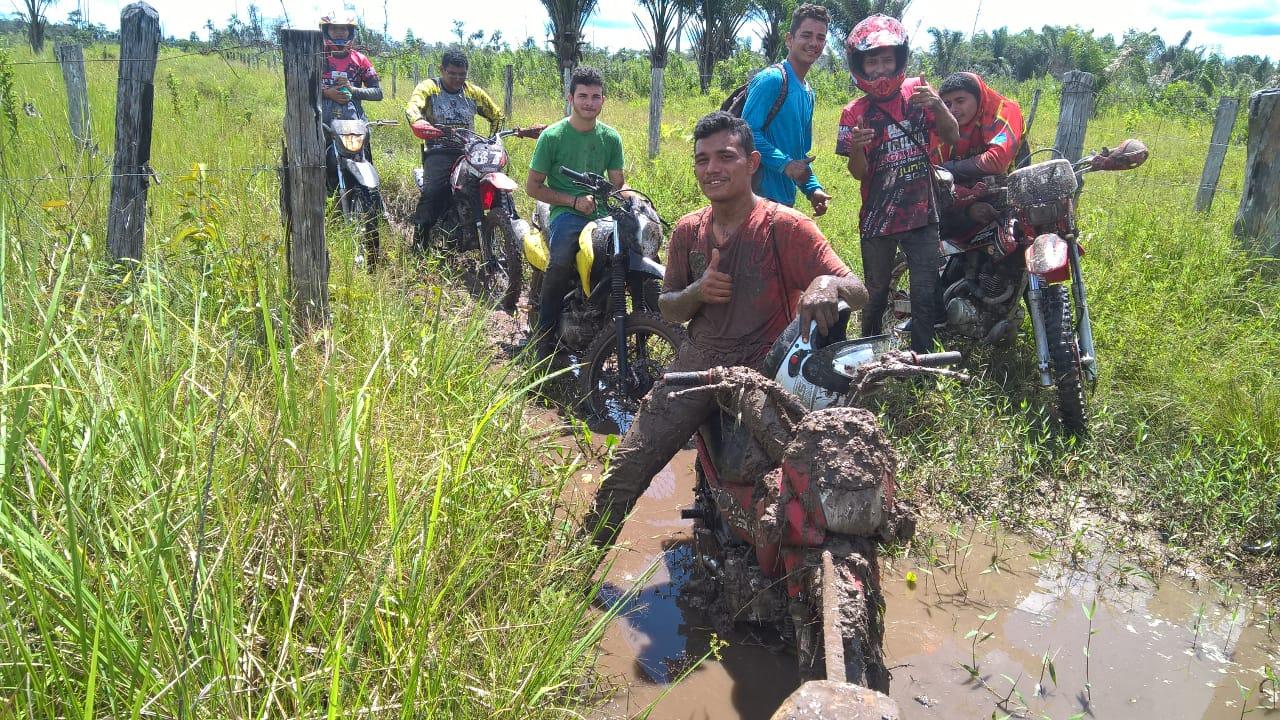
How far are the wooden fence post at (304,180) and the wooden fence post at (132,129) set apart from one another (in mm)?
686

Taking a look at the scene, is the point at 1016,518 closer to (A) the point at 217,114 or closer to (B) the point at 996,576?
(B) the point at 996,576

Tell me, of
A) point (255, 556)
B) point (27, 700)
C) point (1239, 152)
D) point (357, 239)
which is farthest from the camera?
point (1239, 152)

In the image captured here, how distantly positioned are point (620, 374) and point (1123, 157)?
2909 mm

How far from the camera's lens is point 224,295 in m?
Result: 3.71

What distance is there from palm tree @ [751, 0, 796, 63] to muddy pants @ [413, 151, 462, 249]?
1008 inches

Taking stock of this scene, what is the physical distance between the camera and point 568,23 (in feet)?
51.8

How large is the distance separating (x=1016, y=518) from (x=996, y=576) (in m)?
0.46

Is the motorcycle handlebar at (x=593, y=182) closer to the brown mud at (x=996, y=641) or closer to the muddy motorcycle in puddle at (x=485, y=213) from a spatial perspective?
the muddy motorcycle in puddle at (x=485, y=213)

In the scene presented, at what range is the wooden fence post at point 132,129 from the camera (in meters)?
3.73

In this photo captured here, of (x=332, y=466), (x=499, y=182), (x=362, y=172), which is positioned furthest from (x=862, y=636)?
(x=362, y=172)

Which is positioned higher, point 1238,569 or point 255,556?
point 255,556

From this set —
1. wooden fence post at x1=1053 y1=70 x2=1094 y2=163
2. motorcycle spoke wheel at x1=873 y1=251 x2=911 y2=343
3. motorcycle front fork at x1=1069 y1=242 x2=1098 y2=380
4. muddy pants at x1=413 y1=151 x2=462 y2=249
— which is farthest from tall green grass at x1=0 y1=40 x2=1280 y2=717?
muddy pants at x1=413 y1=151 x2=462 y2=249

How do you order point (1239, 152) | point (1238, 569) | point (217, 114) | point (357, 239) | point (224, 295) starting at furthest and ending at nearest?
point (1239, 152) < point (217, 114) < point (357, 239) < point (224, 295) < point (1238, 569)

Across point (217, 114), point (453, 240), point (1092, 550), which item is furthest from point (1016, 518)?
point (217, 114)
